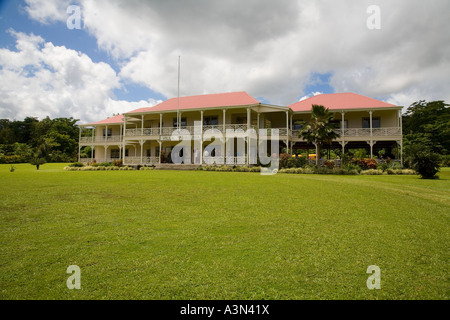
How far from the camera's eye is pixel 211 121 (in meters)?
30.1

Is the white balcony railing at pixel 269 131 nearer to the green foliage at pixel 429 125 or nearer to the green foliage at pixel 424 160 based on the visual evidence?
the green foliage at pixel 424 160

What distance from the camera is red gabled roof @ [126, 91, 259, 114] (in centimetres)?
2816

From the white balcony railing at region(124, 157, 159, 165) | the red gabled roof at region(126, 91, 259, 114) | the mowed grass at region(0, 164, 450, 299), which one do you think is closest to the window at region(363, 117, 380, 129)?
the red gabled roof at region(126, 91, 259, 114)

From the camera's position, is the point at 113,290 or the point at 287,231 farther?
the point at 287,231

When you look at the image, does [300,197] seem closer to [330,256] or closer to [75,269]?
[330,256]

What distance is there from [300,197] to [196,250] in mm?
5839

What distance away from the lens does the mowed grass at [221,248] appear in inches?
145

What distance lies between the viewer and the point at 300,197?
9750 mm

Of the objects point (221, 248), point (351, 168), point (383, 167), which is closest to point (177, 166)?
point (351, 168)

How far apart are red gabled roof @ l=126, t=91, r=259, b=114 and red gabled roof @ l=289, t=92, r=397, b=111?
5817mm

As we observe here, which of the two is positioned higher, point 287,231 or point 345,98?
point 345,98
